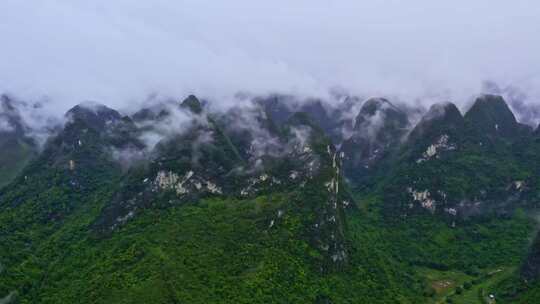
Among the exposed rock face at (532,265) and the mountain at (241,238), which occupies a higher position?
the mountain at (241,238)

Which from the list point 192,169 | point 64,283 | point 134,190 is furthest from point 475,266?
point 64,283

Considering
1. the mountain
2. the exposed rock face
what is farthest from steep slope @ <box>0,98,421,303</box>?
the exposed rock face

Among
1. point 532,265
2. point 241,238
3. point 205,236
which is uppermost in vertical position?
point 205,236

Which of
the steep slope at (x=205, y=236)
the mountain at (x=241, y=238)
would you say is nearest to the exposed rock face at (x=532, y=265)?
the mountain at (x=241, y=238)

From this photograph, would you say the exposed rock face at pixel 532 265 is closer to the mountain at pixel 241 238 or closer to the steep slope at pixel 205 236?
the mountain at pixel 241 238

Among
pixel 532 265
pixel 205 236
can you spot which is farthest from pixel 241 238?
pixel 532 265

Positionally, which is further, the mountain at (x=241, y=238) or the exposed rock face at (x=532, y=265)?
the exposed rock face at (x=532, y=265)


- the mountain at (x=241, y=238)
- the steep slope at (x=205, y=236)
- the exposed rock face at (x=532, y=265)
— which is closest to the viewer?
the steep slope at (x=205, y=236)

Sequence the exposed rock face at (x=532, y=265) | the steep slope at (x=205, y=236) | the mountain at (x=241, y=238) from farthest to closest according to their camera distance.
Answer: the exposed rock face at (x=532, y=265), the mountain at (x=241, y=238), the steep slope at (x=205, y=236)

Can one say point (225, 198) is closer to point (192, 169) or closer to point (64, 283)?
point (192, 169)

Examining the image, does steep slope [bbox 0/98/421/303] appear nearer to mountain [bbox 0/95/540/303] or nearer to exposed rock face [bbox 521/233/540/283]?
mountain [bbox 0/95/540/303]

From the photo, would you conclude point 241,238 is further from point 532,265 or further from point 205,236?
point 532,265
